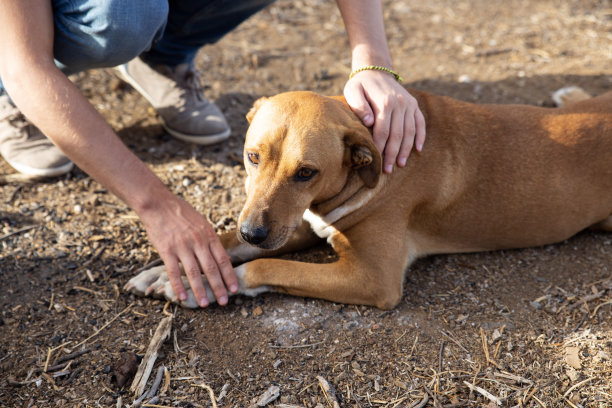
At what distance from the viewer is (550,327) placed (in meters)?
3.00

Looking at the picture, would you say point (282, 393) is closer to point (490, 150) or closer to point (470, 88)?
point (490, 150)

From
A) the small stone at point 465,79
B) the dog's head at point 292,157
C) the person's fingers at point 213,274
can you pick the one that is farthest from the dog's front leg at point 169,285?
the small stone at point 465,79

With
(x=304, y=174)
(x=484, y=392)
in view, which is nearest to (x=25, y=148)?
(x=304, y=174)

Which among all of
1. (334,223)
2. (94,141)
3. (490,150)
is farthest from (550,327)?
(94,141)

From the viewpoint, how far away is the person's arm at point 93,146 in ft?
8.96

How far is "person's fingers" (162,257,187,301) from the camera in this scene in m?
2.82

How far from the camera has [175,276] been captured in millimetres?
2836

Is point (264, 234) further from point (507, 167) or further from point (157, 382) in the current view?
point (507, 167)

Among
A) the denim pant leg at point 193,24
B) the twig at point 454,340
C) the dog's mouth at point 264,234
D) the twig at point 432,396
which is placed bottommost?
the twig at point 454,340

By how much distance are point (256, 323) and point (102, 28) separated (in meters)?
1.92

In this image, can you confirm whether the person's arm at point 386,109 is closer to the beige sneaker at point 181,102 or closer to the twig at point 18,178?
the beige sneaker at point 181,102

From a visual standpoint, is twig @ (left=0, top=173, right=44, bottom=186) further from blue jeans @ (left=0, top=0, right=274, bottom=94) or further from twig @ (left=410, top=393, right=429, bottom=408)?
twig @ (left=410, top=393, right=429, bottom=408)

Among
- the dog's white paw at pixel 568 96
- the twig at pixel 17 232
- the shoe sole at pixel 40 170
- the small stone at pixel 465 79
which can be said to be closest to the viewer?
the twig at pixel 17 232

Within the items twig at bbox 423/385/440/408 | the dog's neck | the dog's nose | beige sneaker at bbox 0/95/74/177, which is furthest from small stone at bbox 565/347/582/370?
beige sneaker at bbox 0/95/74/177
